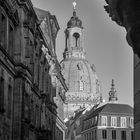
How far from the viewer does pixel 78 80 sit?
18262 centimetres

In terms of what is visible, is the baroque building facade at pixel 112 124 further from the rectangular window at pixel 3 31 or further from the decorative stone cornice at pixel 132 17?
the decorative stone cornice at pixel 132 17

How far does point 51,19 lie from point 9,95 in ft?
83.6

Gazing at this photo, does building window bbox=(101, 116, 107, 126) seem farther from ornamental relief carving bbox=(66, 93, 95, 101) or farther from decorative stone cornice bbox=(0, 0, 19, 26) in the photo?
decorative stone cornice bbox=(0, 0, 19, 26)

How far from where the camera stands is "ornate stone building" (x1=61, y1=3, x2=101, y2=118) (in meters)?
177

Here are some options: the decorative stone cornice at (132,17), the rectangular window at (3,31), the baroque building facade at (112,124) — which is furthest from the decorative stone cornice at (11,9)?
the baroque building facade at (112,124)

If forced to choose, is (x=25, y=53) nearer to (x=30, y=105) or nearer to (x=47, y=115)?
(x=30, y=105)

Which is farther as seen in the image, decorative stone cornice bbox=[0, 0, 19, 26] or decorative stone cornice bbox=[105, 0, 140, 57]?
decorative stone cornice bbox=[0, 0, 19, 26]

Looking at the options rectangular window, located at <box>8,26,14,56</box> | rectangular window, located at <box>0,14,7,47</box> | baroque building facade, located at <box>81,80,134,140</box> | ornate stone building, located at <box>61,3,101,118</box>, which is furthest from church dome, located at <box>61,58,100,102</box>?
rectangular window, located at <box>0,14,7,47</box>

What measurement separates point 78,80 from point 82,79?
5.44 ft

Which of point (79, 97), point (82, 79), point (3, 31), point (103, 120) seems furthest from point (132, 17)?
point (82, 79)

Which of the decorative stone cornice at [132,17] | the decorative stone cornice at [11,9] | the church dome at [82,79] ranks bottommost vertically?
the decorative stone cornice at [132,17]

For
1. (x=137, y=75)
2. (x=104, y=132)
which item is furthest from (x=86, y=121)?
(x=137, y=75)

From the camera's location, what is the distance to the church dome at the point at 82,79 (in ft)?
584

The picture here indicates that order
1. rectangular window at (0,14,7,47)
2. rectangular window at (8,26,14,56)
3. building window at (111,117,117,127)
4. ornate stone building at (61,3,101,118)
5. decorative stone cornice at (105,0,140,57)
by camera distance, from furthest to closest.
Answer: ornate stone building at (61,3,101,118) → building window at (111,117,117,127) → rectangular window at (8,26,14,56) → rectangular window at (0,14,7,47) → decorative stone cornice at (105,0,140,57)
